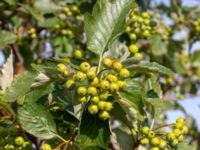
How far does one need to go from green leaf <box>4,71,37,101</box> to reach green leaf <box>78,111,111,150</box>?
0.34m

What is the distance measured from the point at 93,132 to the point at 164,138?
53 centimetres

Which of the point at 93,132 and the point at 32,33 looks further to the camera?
the point at 32,33

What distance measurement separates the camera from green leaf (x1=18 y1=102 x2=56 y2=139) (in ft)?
7.72

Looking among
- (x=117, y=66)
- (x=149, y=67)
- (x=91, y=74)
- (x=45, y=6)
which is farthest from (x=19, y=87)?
(x=45, y=6)

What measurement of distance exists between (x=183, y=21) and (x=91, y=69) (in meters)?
3.31

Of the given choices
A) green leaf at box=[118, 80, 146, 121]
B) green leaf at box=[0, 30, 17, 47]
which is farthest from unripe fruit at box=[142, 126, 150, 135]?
green leaf at box=[0, 30, 17, 47]

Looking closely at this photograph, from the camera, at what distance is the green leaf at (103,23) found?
8.22 ft

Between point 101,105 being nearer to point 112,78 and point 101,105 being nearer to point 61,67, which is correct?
point 112,78

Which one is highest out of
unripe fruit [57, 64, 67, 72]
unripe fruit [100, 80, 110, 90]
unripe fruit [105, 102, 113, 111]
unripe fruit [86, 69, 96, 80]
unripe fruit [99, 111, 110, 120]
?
unripe fruit [57, 64, 67, 72]

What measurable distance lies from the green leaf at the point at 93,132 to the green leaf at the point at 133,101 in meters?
0.15

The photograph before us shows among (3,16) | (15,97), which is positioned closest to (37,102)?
(15,97)

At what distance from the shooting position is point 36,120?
2389mm

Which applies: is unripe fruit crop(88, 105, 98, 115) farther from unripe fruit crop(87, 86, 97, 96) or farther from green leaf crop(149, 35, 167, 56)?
green leaf crop(149, 35, 167, 56)

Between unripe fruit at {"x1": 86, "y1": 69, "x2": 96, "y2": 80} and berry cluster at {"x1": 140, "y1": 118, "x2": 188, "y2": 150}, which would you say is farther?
berry cluster at {"x1": 140, "y1": 118, "x2": 188, "y2": 150}
